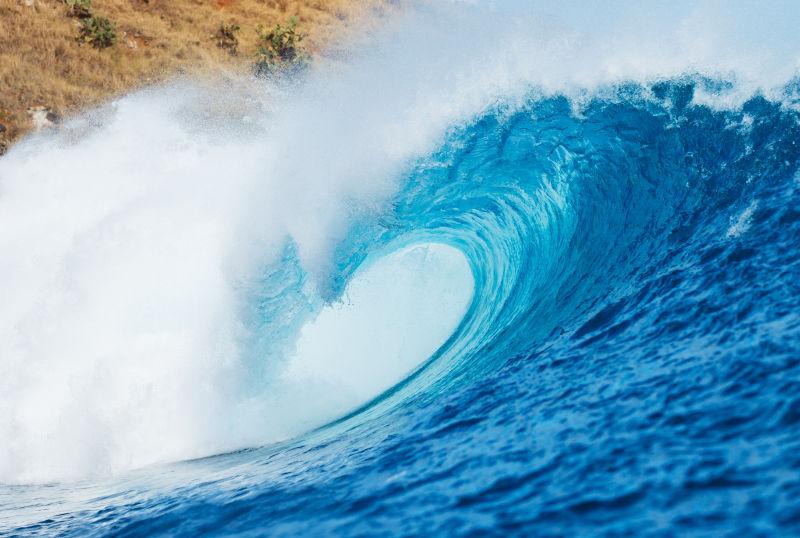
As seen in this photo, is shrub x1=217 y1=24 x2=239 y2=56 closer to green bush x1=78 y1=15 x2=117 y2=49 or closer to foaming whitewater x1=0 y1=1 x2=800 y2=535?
green bush x1=78 y1=15 x2=117 y2=49

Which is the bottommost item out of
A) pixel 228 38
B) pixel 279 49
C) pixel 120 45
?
pixel 279 49

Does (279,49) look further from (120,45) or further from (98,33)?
(98,33)

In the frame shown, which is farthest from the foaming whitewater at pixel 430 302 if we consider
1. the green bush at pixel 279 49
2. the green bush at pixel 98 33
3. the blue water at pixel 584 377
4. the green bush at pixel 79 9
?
the green bush at pixel 79 9

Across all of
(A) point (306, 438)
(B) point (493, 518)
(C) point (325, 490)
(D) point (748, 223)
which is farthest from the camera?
(A) point (306, 438)

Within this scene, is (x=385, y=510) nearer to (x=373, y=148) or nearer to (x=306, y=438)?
(x=306, y=438)

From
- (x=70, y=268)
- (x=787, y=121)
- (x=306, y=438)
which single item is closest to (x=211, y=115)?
(x=70, y=268)

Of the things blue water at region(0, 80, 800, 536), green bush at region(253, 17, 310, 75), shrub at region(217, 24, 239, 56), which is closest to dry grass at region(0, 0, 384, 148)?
shrub at region(217, 24, 239, 56)

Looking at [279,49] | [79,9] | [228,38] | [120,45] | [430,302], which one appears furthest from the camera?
[228,38]

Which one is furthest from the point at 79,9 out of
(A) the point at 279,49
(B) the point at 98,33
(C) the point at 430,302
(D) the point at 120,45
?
(C) the point at 430,302
